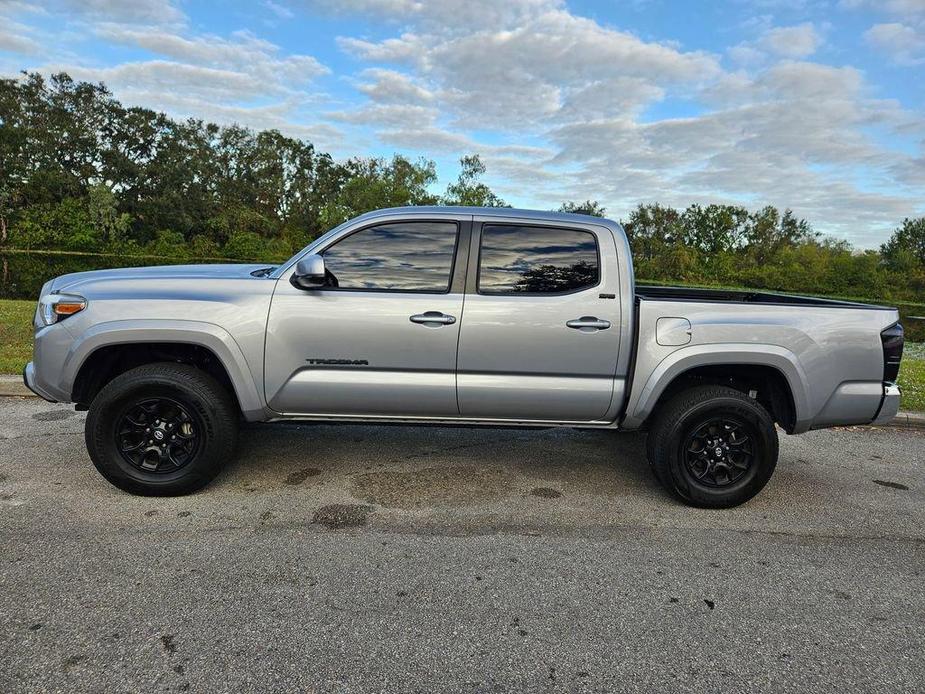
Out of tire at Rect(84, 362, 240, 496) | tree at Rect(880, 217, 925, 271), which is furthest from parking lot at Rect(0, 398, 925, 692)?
tree at Rect(880, 217, 925, 271)

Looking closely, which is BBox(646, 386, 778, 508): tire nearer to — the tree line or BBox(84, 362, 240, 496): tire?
BBox(84, 362, 240, 496): tire

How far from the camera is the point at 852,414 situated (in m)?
3.61

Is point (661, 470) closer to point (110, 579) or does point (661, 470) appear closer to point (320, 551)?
point (320, 551)

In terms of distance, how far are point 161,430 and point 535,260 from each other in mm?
2562

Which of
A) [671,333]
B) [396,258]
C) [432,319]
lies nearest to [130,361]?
[396,258]

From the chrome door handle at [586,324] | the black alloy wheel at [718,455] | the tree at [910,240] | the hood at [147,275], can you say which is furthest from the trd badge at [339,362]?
the tree at [910,240]

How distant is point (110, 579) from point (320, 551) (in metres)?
0.94

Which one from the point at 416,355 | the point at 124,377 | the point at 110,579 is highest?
the point at 416,355

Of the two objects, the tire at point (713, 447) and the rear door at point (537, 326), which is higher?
the rear door at point (537, 326)

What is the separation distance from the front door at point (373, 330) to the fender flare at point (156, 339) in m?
0.21

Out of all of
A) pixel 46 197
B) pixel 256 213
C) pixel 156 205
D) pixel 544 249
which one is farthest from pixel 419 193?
pixel 544 249

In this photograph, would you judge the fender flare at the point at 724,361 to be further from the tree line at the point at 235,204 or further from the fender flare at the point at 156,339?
the tree line at the point at 235,204

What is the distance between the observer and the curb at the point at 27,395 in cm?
567

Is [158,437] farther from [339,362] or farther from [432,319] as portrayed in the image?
[432,319]
